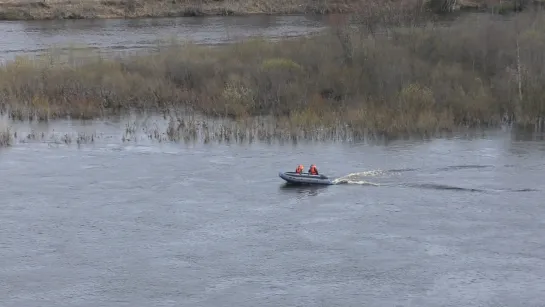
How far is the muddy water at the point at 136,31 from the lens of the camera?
6144cm

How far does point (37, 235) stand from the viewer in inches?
1239

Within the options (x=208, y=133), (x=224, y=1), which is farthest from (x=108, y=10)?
(x=208, y=133)

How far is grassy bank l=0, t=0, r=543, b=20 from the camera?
78000mm

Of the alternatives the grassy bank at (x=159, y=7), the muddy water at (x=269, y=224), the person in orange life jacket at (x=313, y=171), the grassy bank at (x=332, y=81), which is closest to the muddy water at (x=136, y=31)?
the grassy bank at (x=159, y=7)

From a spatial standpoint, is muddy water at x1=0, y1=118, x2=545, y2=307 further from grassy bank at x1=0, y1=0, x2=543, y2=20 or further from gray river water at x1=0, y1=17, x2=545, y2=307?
grassy bank at x1=0, y1=0, x2=543, y2=20

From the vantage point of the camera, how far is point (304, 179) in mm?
35562

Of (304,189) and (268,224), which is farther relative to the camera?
(304,189)

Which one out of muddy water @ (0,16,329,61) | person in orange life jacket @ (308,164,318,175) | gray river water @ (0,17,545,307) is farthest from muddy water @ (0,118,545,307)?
muddy water @ (0,16,329,61)

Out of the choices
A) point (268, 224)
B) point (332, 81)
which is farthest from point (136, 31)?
point (268, 224)

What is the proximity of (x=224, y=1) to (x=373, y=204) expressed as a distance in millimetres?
51694

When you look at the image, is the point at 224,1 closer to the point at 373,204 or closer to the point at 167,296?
the point at 373,204

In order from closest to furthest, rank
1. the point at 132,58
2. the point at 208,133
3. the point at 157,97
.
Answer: the point at 208,133, the point at 157,97, the point at 132,58

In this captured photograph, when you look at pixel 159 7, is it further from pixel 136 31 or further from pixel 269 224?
pixel 269 224

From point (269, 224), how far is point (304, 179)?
12.4 ft
